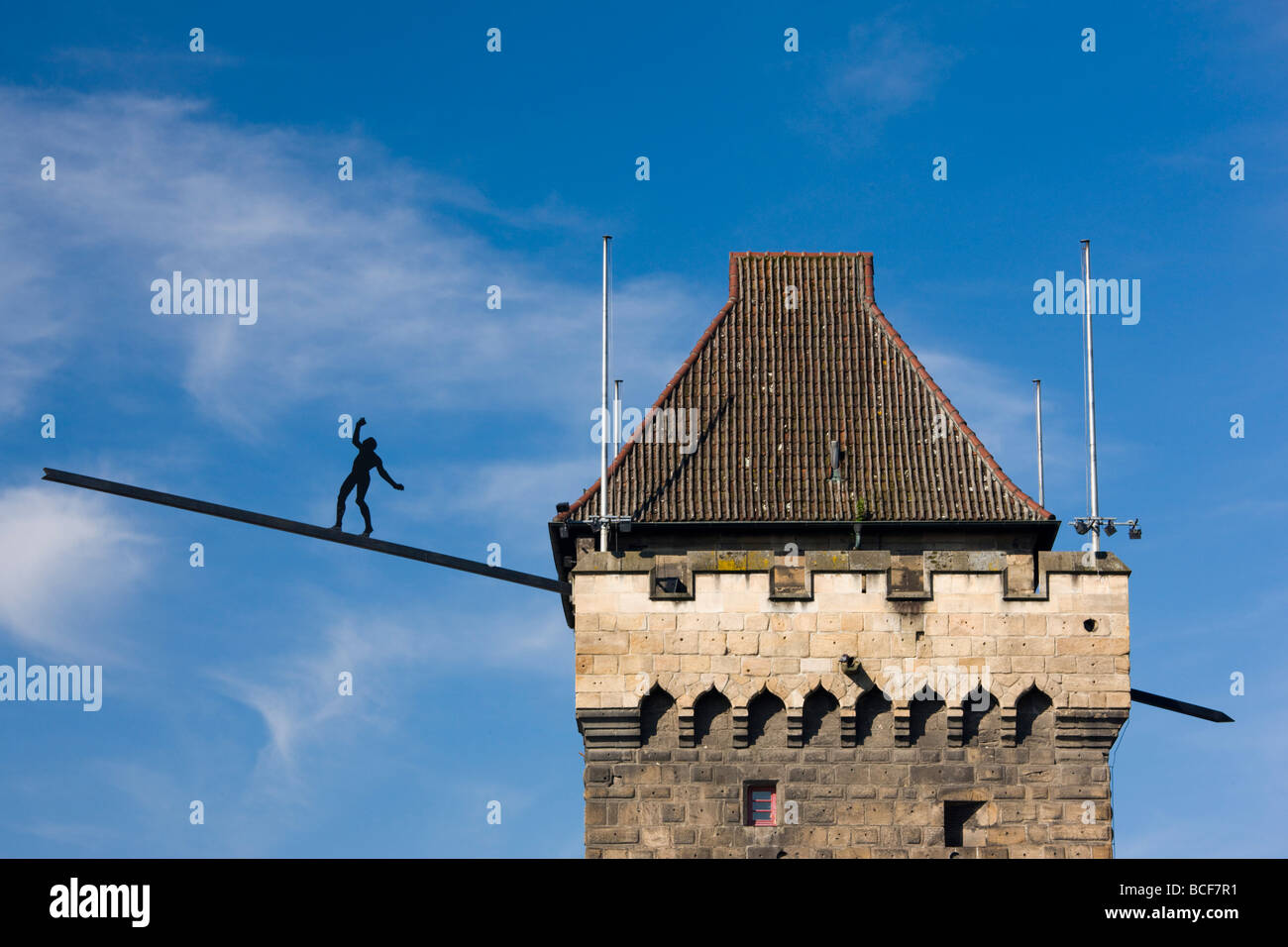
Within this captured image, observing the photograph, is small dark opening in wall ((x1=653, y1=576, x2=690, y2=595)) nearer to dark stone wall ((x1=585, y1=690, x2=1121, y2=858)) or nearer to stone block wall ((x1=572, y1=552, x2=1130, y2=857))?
stone block wall ((x1=572, y1=552, x2=1130, y2=857))

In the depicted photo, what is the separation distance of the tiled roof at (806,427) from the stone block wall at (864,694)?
313 inches

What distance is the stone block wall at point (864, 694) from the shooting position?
31.0 meters

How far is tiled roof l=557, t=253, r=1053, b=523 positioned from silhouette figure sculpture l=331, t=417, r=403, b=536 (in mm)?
7583

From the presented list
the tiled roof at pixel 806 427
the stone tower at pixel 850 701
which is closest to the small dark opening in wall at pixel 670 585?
the stone tower at pixel 850 701

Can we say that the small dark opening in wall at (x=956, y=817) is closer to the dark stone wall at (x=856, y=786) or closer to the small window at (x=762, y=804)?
the dark stone wall at (x=856, y=786)

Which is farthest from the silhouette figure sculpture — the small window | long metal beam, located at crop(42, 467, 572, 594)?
the small window

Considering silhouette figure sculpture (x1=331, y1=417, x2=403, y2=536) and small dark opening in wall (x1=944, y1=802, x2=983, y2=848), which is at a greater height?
silhouette figure sculpture (x1=331, y1=417, x2=403, y2=536)

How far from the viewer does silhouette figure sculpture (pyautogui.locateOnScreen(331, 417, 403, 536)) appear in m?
32.2

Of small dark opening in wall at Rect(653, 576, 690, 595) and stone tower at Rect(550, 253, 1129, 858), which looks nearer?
stone tower at Rect(550, 253, 1129, 858)

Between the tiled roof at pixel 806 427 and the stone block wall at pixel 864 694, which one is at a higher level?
the tiled roof at pixel 806 427

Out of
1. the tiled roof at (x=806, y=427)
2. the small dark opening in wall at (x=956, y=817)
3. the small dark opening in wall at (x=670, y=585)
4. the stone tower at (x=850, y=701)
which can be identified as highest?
the tiled roof at (x=806, y=427)
